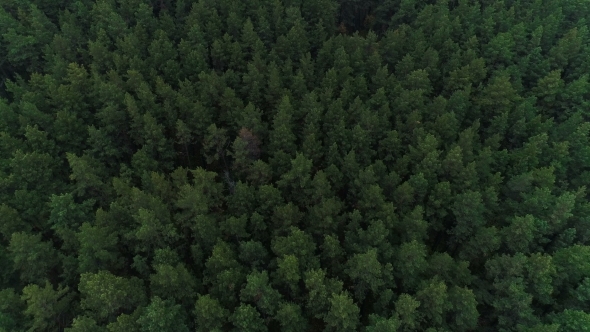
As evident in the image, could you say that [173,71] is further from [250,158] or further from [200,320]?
[200,320]

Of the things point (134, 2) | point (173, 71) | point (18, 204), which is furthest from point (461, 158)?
point (134, 2)

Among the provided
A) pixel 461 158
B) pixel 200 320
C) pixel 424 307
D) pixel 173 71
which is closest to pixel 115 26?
pixel 173 71

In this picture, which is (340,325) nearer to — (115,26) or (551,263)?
(551,263)

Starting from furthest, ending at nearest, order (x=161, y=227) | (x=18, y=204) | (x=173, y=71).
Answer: (x=173, y=71) → (x=18, y=204) → (x=161, y=227)

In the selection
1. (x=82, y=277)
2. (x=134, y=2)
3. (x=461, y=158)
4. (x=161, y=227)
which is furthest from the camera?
(x=134, y=2)

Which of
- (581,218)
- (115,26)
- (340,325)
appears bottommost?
(340,325)

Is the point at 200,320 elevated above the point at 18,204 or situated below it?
below

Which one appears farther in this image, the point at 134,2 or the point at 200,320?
the point at 134,2
